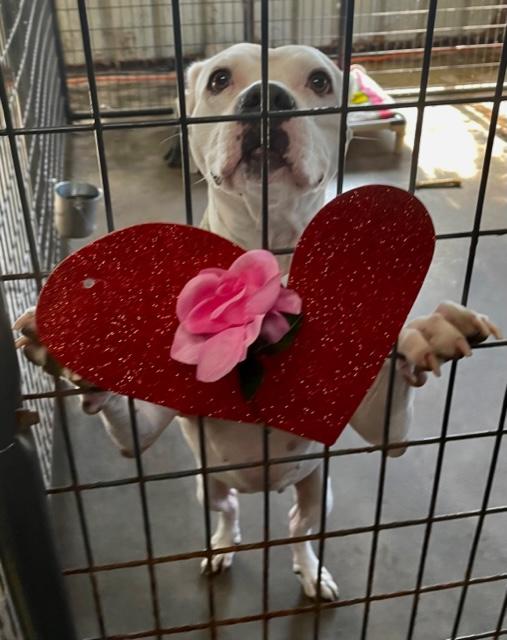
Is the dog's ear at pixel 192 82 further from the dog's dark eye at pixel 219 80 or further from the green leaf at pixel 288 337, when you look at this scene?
the green leaf at pixel 288 337

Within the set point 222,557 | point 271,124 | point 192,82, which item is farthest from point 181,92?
point 222,557

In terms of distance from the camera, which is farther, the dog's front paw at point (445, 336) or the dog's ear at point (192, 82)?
the dog's ear at point (192, 82)

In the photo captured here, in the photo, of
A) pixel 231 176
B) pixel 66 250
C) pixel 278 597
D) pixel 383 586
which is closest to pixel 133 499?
pixel 278 597

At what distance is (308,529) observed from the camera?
133 cm

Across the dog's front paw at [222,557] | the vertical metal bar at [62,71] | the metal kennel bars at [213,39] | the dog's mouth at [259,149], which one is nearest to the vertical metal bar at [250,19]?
the dog's mouth at [259,149]

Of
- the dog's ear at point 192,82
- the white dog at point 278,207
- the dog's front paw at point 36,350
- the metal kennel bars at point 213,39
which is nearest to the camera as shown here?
the dog's front paw at point 36,350

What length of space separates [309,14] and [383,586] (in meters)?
2.98

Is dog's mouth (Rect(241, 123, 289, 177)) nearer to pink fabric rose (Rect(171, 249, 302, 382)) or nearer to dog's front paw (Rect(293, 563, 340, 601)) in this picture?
pink fabric rose (Rect(171, 249, 302, 382))

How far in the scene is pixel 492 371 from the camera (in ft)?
6.48

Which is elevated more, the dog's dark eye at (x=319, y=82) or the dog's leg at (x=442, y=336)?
the dog's dark eye at (x=319, y=82)

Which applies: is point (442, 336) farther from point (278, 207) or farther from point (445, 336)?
point (278, 207)

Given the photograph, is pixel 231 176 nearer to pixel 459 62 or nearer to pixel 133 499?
pixel 133 499

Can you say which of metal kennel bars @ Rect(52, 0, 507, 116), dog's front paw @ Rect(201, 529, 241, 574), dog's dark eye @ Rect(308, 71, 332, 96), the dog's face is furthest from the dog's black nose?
metal kennel bars @ Rect(52, 0, 507, 116)

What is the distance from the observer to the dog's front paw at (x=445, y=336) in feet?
2.49
